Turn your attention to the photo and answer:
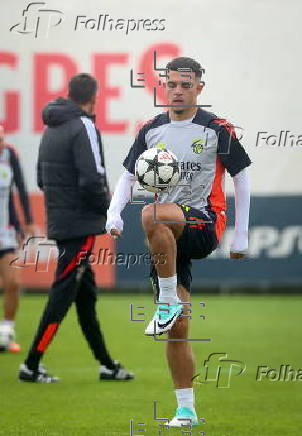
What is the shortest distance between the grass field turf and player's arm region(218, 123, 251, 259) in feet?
3.61

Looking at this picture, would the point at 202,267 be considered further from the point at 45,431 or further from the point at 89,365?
the point at 45,431

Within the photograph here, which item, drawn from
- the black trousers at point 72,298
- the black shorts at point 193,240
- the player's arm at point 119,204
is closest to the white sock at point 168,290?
the black shorts at point 193,240

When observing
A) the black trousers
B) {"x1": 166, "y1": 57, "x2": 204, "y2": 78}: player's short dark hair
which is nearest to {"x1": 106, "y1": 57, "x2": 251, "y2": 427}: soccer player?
{"x1": 166, "y1": 57, "x2": 204, "y2": 78}: player's short dark hair

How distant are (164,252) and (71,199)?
2.69 m

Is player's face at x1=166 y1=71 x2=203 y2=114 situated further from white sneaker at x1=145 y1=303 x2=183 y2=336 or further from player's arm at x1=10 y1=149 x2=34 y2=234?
player's arm at x1=10 y1=149 x2=34 y2=234

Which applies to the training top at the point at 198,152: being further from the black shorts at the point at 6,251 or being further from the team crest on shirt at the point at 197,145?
the black shorts at the point at 6,251

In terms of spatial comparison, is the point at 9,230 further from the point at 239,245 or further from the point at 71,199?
the point at 239,245

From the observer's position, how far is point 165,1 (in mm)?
14023

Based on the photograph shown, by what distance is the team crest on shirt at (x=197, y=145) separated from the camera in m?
5.88

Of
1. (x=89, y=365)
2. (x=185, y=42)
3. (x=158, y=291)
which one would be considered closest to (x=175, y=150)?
(x=158, y=291)

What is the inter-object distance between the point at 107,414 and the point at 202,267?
8.88m

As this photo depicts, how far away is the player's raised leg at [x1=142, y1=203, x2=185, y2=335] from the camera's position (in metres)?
5.64

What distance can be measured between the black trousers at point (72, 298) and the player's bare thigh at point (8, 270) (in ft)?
6.24

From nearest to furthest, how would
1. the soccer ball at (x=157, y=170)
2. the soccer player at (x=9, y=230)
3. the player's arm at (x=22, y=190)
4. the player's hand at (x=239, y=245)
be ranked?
the soccer ball at (x=157, y=170)
the player's hand at (x=239, y=245)
the player's arm at (x=22, y=190)
the soccer player at (x=9, y=230)
